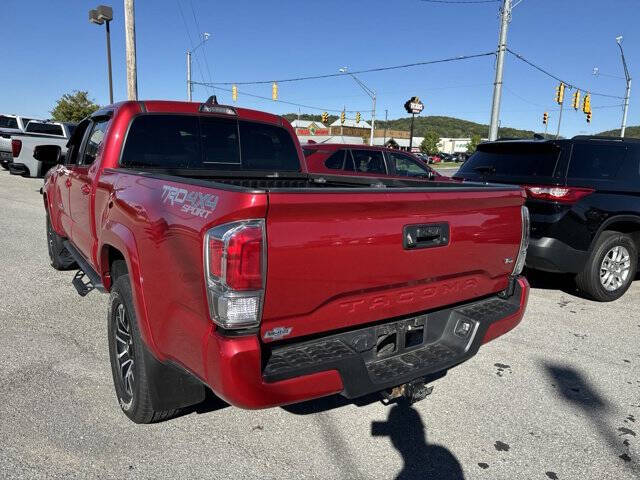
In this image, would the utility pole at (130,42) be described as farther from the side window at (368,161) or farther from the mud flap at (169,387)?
the mud flap at (169,387)

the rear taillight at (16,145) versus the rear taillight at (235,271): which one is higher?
the rear taillight at (16,145)

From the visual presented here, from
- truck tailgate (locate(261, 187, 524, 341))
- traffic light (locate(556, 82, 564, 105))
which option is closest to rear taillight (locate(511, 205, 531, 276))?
truck tailgate (locate(261, 187, 524, 341))

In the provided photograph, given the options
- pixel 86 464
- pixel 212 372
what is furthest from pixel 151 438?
pixel 212 372

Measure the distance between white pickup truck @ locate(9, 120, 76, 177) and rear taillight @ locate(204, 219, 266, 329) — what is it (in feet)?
27.8

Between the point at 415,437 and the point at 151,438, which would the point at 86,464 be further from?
the point at 415,437

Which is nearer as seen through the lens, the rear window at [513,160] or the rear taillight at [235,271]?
the rear taillight at [235,271]

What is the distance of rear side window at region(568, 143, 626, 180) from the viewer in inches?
202

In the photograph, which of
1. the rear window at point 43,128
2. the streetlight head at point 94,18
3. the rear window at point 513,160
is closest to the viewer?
the rear window at point 513,160

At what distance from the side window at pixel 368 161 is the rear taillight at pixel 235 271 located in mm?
7756

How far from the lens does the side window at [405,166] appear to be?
32.1 ft

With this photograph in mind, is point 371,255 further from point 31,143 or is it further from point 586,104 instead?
point 586,104

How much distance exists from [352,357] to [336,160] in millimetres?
7581

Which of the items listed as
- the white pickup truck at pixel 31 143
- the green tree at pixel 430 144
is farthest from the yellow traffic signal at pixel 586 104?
the green tree at pixel 430 144

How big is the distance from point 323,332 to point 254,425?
39.1 inches
